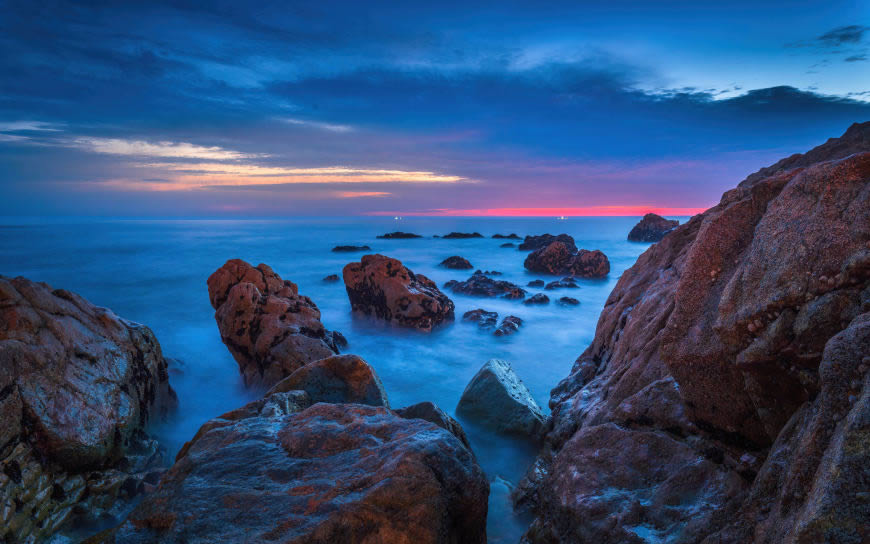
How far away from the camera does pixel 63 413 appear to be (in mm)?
4824

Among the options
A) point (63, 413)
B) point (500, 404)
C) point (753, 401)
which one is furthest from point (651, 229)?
point (63, 413)

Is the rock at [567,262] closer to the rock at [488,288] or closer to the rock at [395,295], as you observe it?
the rock at [488,288]

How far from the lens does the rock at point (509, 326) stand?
13.5m

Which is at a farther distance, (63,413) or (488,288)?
(488,288)

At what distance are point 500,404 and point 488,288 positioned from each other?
12.5 metres

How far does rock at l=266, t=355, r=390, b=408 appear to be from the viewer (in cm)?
518

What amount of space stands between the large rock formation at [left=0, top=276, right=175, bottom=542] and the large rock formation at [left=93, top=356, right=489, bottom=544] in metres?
2.38

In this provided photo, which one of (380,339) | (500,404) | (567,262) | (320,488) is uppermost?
(320,488)

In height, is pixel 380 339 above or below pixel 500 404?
below

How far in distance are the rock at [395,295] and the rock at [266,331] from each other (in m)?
4.34

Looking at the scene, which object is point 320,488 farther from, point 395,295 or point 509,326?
point 509,326

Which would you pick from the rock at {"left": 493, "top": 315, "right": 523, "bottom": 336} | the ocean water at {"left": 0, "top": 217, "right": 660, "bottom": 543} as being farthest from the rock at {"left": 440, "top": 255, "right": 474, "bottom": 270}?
the rock at {"left": 493, "top": 315, "right": 523, "bottom": 336}

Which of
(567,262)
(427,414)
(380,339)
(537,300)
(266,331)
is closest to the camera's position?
(427,414)

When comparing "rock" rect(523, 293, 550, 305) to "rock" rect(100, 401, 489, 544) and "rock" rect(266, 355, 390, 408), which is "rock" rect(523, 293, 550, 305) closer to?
"rock" rect(266, 355, 390, 408)
